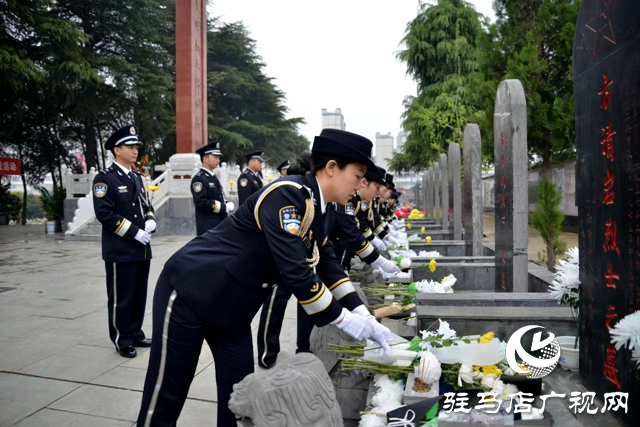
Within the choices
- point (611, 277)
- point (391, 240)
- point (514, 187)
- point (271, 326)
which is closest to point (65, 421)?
point (271, 326)

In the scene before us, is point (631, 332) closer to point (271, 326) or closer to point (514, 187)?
point (271, 326)

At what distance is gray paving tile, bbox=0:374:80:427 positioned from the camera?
3.22 m

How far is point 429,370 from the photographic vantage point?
8.63 ft

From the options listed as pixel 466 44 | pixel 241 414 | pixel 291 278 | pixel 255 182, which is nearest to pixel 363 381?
pixel 291 278

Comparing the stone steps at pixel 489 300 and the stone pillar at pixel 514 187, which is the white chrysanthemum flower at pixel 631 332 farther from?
the stone pillar at pixel 514 187

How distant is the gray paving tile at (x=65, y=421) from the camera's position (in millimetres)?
3072

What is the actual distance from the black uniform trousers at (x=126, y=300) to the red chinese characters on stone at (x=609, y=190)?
370 cm

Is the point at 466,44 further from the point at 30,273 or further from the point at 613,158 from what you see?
the point at 613,158

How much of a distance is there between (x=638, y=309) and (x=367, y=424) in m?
1.33

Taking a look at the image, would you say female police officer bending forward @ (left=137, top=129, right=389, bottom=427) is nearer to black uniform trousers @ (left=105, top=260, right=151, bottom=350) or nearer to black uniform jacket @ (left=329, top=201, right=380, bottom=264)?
black uniform jacket @ (left=329, top=201, right=380, bottom=264)

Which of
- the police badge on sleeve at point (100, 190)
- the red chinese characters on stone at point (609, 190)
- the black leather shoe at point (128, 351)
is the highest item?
the police badge on sleeve at point (100, 190)

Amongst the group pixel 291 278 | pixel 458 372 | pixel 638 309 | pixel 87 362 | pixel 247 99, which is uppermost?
pixel 247 99

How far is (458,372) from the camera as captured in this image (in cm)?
271

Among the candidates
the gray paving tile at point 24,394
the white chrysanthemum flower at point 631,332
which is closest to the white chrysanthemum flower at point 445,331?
the white chrysanthemum flower at point 631,332
